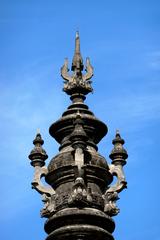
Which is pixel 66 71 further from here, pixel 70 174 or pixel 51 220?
pixel 51 220

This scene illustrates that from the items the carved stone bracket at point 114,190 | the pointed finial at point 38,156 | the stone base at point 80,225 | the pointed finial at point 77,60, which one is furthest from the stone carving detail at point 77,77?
the stone base at point 80,225

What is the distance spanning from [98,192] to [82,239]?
1511 millimetres

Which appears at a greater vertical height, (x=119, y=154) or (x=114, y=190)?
(x=119, y=154)

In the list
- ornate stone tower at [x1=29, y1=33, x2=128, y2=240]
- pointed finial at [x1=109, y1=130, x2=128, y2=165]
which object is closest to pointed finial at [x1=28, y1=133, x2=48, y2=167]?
ornate stone tower at [x1=29, y1=33, x2=128, y2=240]

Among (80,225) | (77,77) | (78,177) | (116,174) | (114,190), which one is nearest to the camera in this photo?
(80,225)

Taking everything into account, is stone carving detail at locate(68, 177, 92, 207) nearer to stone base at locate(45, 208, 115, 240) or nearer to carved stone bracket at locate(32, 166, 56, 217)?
stone base at locate(45, 208, 115, 240)

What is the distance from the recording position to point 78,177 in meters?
16.4

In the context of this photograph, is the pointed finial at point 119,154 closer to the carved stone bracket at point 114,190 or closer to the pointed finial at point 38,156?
the carved stone bracket at point 114,190

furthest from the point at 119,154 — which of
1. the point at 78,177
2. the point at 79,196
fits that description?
the point at 79,196

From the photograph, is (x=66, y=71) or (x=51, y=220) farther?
(x=66, y=71)

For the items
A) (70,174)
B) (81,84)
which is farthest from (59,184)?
(81,84)

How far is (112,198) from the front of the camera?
17.1m

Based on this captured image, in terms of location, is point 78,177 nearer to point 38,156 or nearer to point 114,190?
point 114,190

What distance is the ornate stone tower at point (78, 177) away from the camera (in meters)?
16.2
